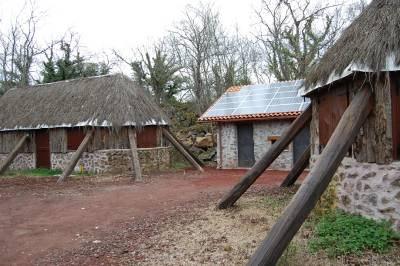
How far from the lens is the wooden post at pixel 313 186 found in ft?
11.9

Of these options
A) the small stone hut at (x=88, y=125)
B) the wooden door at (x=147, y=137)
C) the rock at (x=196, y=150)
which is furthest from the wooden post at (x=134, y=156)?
the rock at (x=196, y=150)

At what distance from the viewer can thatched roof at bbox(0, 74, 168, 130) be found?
570 inches

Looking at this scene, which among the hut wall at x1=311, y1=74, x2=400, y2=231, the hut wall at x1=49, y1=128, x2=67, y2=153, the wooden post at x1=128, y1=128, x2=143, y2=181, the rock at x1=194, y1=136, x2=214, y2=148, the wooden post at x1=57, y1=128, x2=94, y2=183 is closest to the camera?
the hut wall at x1=311, y1=74, x2=400, y2=231

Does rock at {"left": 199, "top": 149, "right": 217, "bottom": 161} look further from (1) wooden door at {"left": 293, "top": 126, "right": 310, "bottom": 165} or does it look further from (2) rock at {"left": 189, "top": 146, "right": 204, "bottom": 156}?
(1) wooden door at {"left": 293, "top": 126, "right": 310, "bottom": 165}

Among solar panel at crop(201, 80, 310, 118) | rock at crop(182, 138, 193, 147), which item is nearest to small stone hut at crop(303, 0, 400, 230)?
solar panel at crop(201, 80, 310, 118)

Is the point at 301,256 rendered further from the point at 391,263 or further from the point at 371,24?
the point at 371,24

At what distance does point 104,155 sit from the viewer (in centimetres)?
1448

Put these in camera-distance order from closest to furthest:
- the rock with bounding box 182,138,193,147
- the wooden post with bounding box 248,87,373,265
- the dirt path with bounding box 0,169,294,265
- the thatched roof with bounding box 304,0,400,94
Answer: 1. the wooden post with bounding box 248,87,373,265
2. the thatched roof with bounding box 304,0,400,94
3. the dirt path with bounding box 0,169,294,265
4. the rock with bounding box 182,138,193,147

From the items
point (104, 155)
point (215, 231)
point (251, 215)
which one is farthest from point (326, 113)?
point (104, 155)

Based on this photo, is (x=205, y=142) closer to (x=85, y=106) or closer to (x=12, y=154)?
(x=85, y=106)

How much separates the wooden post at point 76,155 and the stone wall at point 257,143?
5.70 metres

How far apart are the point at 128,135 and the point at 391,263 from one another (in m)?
12.1

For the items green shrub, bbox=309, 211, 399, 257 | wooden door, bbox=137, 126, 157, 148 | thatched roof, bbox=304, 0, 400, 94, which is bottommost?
green shrub, bbox=309, 211, 399, 257

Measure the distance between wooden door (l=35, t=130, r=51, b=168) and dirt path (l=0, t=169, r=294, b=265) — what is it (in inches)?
109
